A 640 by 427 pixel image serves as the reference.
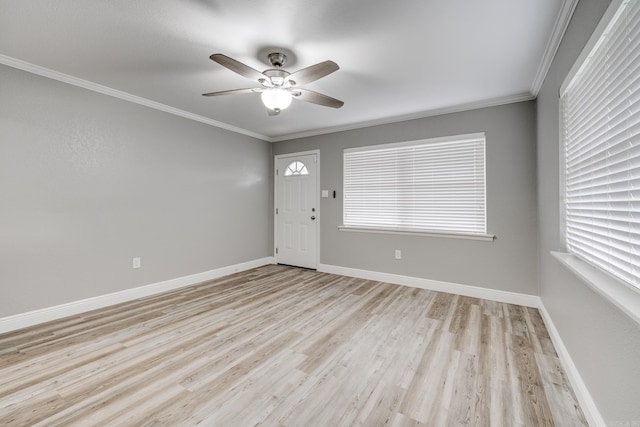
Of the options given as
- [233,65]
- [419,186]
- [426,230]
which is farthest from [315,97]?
[426,230]

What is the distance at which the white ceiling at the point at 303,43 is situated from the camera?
1.80m

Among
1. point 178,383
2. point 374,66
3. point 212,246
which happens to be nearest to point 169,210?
point 212,246

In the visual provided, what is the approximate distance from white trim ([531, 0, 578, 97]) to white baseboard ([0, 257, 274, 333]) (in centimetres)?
461

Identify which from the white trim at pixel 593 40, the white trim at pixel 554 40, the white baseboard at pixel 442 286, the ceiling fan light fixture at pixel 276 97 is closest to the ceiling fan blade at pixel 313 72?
the ceiling fan light fixture at pixel 276 97

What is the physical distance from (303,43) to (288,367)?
247 cm

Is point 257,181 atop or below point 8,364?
atop

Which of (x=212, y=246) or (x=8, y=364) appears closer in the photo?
(x=8, y=364)

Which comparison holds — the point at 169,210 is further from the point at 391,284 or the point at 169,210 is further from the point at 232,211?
the point at 391,284

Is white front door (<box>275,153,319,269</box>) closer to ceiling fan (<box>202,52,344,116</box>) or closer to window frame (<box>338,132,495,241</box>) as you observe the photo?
window frame (<box>338,132,495,241</box>)

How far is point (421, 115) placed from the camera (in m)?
3.78

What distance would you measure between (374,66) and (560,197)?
1.90 metres

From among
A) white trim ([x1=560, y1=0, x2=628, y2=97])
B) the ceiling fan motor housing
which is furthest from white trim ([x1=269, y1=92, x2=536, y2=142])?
the ceiling fan motor housing

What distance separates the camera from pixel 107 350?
2.16m

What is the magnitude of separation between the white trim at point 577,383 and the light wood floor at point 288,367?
5cm
